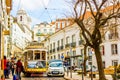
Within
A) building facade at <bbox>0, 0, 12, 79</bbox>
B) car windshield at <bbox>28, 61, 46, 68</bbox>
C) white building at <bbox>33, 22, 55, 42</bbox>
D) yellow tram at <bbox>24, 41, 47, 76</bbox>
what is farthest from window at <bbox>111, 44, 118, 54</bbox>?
white building at <bbox>33, 22, 55, 42</bbox>

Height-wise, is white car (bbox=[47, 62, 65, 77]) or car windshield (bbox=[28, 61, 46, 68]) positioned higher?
car windshield (bbox=[28, 61, 46, 68])

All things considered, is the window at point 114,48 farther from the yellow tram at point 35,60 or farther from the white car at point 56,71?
the yellow tram at point 35,60

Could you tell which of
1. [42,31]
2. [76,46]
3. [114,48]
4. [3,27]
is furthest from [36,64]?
[42,31]

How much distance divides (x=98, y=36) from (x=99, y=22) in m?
0.98

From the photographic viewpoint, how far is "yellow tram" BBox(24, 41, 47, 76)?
113 feet

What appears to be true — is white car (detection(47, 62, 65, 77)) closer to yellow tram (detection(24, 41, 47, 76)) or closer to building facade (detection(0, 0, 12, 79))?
yellow tram (detection(24, 41, 47, 76))

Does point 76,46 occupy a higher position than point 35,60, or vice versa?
point 76,46

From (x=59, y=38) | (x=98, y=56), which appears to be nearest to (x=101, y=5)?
(x=98, y=56)

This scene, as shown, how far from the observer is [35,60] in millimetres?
34656

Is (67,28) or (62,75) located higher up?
(67,28)

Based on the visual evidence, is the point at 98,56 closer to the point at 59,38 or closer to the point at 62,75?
the point at 62,75

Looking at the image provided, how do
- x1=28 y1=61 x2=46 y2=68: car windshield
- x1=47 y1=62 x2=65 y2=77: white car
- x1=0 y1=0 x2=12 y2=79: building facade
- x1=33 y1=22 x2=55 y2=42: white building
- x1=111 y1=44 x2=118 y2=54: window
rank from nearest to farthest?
x1=0 y1=0 x2=12 y2=79: building facade < x1=28 y1=61 x2=46 y2=68: car windshield < x1=47 y1=62 x2=65 y2=77: white car < x1=111 y1=44 x2=118 y2=54: window < x1=33 y1=22 x2=55 y2=42: white building

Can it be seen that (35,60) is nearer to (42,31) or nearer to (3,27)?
(3,27)

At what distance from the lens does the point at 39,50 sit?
117 feet
